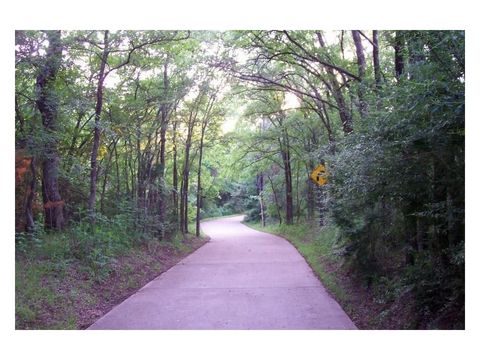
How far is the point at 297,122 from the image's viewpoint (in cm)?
1923

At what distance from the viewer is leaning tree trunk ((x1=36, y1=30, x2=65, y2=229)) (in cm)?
814

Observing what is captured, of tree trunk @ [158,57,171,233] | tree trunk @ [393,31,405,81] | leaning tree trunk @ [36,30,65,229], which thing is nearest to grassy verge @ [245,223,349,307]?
tree trunk @ [393,31,405,81]

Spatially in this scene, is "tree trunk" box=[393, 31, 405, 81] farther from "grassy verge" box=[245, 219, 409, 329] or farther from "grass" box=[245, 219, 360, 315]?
"grass" box=[245, 219, 360, 315]

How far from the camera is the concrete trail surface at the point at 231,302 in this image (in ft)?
18.0

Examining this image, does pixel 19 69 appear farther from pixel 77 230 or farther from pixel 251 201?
pixel 251 201

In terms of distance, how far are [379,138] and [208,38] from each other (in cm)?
699

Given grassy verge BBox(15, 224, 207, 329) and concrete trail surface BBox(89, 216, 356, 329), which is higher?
grassy verge BBox(15, 224, 207, 329)

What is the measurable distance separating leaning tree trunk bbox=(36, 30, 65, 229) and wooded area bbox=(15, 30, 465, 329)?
4 centimetres

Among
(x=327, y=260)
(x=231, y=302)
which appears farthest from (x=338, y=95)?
(x=231, y=302)

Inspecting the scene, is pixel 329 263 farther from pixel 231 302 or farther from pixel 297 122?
pixel 297 122

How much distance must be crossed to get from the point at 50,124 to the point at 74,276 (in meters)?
3.45

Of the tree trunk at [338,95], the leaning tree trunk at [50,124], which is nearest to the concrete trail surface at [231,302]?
the leaning tree trunk at [50,124]

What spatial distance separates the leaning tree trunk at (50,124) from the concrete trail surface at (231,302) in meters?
3.07

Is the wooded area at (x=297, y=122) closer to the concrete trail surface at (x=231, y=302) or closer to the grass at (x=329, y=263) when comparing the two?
the grass at (x=329, y=263)
